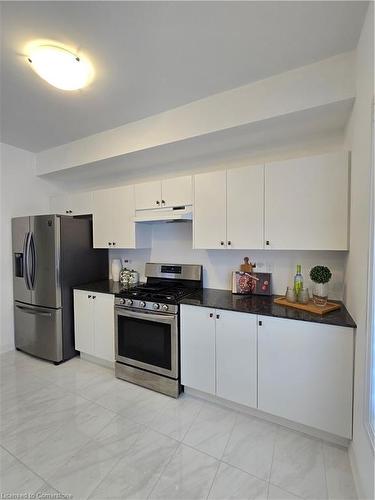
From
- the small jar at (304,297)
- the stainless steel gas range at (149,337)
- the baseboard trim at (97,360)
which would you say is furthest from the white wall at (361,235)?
the baseboard trim at (97,360)

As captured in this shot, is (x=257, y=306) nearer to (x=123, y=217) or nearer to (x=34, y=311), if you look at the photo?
(x=123, y=217)

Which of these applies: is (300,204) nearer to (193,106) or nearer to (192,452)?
(193,106)

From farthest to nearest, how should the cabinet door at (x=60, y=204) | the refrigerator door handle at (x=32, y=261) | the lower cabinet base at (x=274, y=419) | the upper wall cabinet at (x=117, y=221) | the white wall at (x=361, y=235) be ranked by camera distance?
the cabinet door at (x=60, y=204) < the refrigerator door handle at (x=32, y=261) < the upper wall cabinet at (x=117, y=221) < the lower cabinet base at (x=274, y=419) < the white wall at (x=361, y=235)

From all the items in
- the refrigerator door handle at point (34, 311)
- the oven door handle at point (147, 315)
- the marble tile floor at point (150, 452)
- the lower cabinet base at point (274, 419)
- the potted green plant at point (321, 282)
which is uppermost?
the potted green plant at point (321, 282)

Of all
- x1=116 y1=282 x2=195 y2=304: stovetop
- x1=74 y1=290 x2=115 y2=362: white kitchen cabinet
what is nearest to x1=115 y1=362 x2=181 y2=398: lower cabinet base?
x1=74 y1=290 x2=115 y2=362: white kitchen cabinet

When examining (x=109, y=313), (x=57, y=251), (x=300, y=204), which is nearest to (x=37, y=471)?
(x=109, y=313)

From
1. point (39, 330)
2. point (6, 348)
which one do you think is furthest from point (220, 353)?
point (6, 348)

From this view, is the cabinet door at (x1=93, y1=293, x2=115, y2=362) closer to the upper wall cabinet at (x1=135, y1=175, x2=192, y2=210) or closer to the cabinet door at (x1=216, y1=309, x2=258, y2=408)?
the upper wall cabinet at (x1=135, y1=175, x2=192, y2=210)

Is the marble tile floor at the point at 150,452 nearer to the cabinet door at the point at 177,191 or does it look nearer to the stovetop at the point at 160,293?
the stovetop at the point at 160,293

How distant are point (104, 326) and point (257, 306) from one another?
1715mm

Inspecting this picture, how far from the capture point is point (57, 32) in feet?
4.89

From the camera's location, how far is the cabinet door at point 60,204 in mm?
3367

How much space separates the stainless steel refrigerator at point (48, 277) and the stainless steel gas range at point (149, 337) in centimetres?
83

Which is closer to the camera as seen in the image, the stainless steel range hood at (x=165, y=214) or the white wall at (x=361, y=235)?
the white wall at (x=361, y=235)
